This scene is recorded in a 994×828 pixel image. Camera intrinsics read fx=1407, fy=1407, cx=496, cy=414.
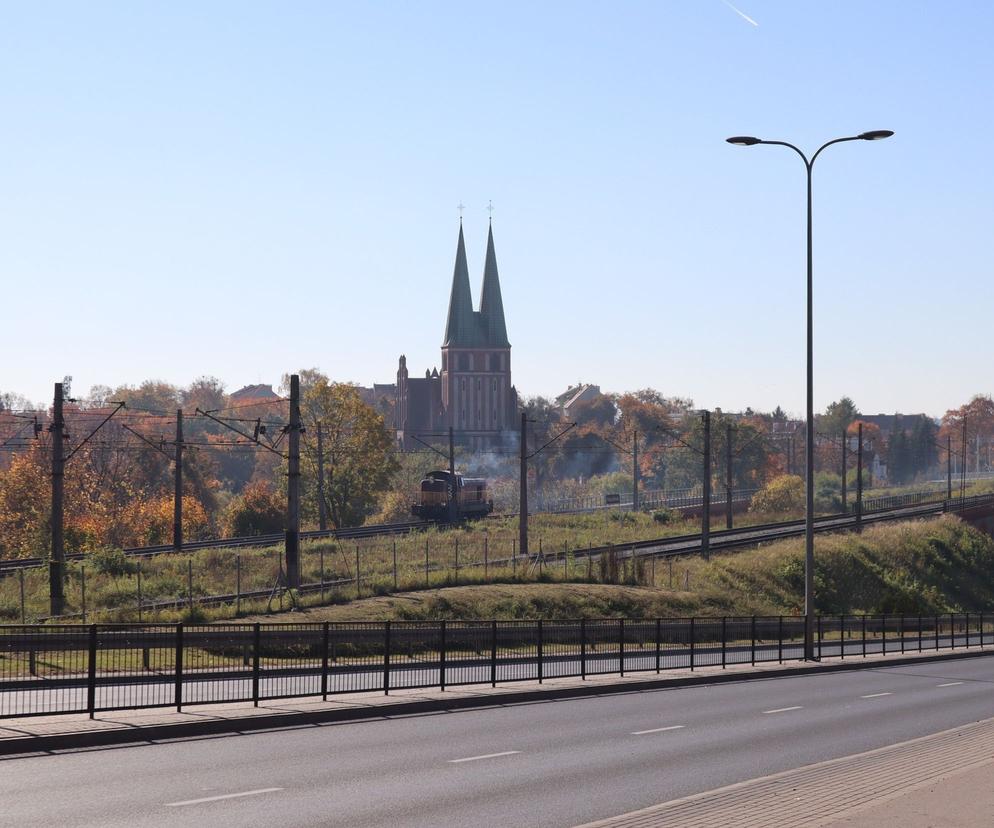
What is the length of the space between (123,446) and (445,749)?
9978cm

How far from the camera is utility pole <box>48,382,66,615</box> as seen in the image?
139 ft

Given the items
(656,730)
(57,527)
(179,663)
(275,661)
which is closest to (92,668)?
(179,663)

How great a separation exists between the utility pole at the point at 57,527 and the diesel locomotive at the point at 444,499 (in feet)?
150

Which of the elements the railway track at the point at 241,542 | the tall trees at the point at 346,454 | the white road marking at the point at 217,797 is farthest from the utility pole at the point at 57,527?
the tall trees at the point at 346,454

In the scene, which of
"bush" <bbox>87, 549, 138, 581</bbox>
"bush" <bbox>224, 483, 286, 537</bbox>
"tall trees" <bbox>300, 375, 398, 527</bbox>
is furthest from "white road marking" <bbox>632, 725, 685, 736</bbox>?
"tall trees" <bbox>300, 375, 398, 527</bbox>

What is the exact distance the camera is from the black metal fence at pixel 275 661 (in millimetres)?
A: 21625

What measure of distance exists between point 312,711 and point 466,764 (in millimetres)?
4628

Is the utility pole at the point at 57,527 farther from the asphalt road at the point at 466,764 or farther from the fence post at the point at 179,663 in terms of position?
the fence post at the point at 179,663

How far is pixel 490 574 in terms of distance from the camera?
55.9 metres

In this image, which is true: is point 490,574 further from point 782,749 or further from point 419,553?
point 782,749

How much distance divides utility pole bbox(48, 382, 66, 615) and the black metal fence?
29.6ft

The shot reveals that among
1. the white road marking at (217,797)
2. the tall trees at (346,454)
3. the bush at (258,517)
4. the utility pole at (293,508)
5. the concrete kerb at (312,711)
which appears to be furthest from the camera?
the tall trees at (346,454)

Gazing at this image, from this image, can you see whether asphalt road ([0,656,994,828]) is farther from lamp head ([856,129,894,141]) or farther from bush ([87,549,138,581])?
bush ([87,549,138,581])

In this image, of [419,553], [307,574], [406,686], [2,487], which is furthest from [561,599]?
[2,487]
